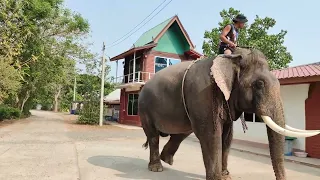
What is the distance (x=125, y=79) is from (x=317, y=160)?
18489mm

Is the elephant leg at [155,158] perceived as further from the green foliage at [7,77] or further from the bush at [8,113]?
the bush at [8,113]

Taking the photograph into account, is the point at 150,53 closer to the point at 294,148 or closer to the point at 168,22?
the point at 168,22

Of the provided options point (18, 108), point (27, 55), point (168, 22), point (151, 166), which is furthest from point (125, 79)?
point (151, 166)

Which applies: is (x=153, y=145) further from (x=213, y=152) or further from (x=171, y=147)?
(x=213, y=152)

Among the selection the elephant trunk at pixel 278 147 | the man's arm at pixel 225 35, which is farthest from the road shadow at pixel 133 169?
the man's arm at pixel 225 35

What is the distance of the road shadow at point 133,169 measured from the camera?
5.63m


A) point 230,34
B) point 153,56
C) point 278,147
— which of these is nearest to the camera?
point 278,147

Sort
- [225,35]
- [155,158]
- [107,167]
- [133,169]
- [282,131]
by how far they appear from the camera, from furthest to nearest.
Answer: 1. [107,167]
2. [133,169]
3. [155,158]
4. [225,35]
5. [282,131]

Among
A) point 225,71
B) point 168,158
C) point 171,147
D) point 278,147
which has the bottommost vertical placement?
point 168,158

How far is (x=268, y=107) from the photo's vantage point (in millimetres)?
3924

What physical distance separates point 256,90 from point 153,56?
18.6m

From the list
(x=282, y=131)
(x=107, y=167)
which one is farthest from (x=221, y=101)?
(x=107, y=167)

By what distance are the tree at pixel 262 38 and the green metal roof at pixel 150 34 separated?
444 centimetres

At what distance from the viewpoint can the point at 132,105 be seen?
23734 millimetres
